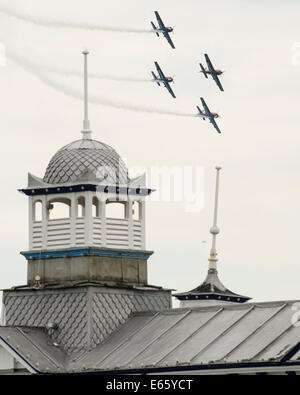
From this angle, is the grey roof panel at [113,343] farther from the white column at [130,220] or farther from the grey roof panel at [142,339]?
the white column at [130,220]

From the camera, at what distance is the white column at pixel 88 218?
8688 cm

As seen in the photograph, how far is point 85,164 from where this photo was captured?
8781 centimetres

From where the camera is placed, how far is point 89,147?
3504 inches

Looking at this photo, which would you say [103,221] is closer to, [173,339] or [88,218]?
[88,218]

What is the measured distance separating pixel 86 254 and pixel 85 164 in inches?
183

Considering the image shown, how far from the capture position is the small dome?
8781 centimetres

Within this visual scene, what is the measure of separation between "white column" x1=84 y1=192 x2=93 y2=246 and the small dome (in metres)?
1.28

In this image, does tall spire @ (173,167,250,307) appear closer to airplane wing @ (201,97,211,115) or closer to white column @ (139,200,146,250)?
airplane wing @ (201,97,211,115)

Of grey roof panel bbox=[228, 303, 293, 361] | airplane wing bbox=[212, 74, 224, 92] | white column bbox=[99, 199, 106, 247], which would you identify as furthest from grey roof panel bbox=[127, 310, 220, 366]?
airplane wing bbox=[212, 74, 224, 92]

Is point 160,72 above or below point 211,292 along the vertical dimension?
above

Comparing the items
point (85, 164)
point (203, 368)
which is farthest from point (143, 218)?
point (203, 368)
